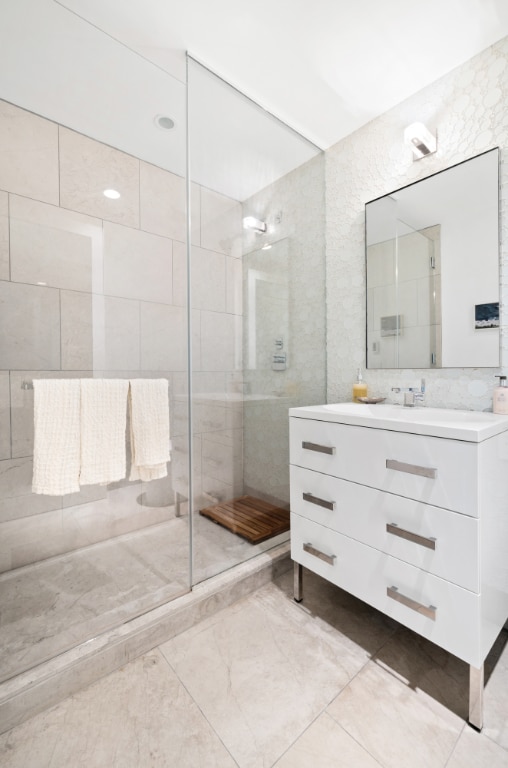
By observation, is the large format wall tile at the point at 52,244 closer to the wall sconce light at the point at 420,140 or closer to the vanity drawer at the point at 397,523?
the vanity drawer at the point at 397,523

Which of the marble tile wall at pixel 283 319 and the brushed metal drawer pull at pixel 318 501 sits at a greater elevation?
the marble tile wall at pixel 283 319

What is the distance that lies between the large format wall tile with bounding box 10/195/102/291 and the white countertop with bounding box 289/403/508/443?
125cm

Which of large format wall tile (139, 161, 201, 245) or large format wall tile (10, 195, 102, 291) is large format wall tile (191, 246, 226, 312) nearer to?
large format wall tile (139, 161, 201, 245)

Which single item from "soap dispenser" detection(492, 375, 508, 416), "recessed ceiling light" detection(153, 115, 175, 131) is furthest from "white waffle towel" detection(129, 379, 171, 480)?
"soap dispenser" detection(492, 375, 508, 416)

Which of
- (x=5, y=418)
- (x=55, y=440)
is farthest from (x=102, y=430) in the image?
(x=5, y=418)

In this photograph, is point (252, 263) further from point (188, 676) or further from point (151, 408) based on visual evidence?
point (188, 676)

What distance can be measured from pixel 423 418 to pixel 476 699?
2.89ft

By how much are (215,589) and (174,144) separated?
2.14 metres

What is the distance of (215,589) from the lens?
1.46m

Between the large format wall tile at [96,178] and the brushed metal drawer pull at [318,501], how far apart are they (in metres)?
1.62

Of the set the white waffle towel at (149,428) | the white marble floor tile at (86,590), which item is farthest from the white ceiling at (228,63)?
the white marble floor tile at (86,590)

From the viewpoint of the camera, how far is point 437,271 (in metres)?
1.54

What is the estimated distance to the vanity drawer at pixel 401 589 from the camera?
0.98 metres

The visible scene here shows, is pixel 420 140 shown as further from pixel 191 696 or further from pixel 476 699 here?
pixel 191 696
